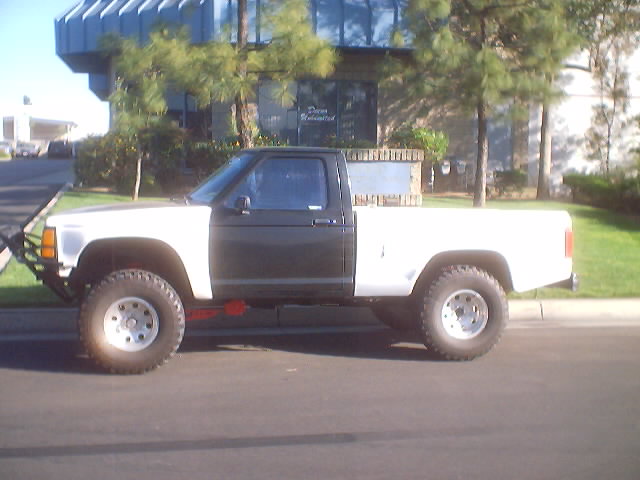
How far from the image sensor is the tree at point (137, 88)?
535 inches

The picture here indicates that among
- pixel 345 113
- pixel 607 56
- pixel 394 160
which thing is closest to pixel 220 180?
pixel 394 160

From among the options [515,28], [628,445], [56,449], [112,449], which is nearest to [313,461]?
[112,449]

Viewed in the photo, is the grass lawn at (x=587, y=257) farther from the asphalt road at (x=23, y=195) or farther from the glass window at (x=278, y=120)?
the glass window at (x=278, y=120)

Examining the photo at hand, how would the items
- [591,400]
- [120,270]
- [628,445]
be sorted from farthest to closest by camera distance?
1. [120,270]
2. [591,400]
3. [628,445]

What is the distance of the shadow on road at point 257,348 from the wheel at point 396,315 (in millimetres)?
108

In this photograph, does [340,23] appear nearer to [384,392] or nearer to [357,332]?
[357,332]

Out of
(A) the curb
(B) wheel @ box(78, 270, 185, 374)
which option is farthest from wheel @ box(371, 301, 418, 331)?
(A) the curb

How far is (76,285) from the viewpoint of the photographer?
7.12 meters

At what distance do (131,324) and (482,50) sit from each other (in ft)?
31.7

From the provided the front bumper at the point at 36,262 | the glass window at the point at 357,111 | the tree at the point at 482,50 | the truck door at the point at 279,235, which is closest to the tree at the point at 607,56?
the tree at the point at 482,50

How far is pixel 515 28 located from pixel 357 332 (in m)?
8.64

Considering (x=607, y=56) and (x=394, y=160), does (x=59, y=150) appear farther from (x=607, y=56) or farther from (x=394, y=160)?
(x=394, y=160)

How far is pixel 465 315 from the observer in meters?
→ 7.63

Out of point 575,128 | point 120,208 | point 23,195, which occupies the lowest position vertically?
point 23,195
